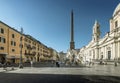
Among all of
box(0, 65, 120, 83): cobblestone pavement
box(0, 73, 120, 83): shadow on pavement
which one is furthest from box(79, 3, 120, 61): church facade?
box(0, 73, 120, 83): shadow on pavement

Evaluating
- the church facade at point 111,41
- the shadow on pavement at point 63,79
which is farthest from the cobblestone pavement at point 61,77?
the church facade at point 111,41

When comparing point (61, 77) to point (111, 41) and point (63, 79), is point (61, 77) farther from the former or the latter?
point (111, 41)

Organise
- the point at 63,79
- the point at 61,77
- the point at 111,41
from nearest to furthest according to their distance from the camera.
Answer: the point at 63,79 < the point at 61,77 < the point at 111,41

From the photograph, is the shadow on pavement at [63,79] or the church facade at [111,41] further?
the church facade at [111,41]

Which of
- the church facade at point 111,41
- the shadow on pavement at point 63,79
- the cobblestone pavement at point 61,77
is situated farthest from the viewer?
the church facade at point 111,41

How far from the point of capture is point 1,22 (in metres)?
66.4

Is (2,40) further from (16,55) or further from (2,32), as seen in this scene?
(16,55)

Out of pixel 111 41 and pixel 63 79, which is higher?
pixel 111 41

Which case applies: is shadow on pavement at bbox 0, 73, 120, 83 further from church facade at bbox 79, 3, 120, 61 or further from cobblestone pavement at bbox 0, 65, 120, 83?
church facade at bbox 79, 3, 120, 61

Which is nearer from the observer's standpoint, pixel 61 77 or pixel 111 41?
pixel 61 77

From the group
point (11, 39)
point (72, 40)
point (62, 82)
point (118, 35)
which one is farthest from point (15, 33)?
point (62, 82)

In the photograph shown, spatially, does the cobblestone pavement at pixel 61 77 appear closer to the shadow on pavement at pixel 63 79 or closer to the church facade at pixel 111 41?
the shadow on pavement at pixel 63 79

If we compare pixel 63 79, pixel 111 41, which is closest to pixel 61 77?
pixel 63 79

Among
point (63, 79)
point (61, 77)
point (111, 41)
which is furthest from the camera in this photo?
point (111, 41)
